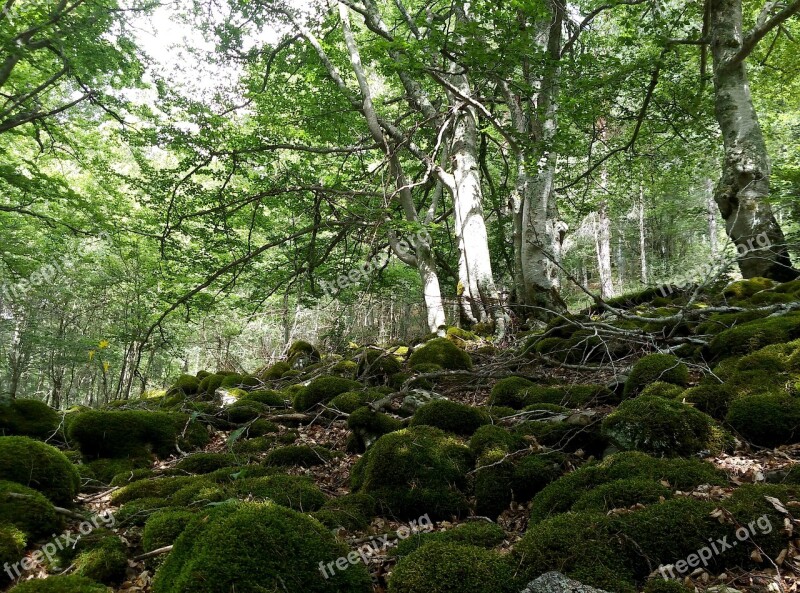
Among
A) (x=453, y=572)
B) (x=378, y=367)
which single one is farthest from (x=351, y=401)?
(x=453, y=572)

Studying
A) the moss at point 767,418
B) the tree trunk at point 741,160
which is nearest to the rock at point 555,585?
the moss at point 767,418

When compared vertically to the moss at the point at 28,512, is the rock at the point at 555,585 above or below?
below

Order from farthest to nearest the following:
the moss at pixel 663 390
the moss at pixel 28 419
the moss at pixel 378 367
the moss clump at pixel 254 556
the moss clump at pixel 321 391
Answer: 1. the moss at pixel 378 367
2. the moss clump at pixel 321 391
3. the moss at pixel 28 419
4. the moss at pixel 663 390
5. the moss clump at pixel 254 556

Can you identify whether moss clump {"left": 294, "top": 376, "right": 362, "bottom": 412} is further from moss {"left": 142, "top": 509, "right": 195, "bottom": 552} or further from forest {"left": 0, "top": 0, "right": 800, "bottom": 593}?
moss {"left": 142, "top": 509, "right": 195, "bottom": 552}

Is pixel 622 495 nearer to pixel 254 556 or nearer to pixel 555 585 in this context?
pixel 555 585

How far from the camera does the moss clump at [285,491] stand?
10.4 ft

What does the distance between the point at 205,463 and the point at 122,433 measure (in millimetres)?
1241

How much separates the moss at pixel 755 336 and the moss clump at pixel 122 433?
5847mm

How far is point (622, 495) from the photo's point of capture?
2.39 m

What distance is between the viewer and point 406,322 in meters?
23.7

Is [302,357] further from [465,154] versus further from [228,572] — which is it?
[228,572]

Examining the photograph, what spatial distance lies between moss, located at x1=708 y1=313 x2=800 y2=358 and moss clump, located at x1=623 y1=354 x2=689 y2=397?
0.54 m

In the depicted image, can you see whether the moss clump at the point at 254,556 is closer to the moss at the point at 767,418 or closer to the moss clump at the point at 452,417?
the moss clump at the point at 452,417

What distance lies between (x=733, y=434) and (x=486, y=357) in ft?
13.8
